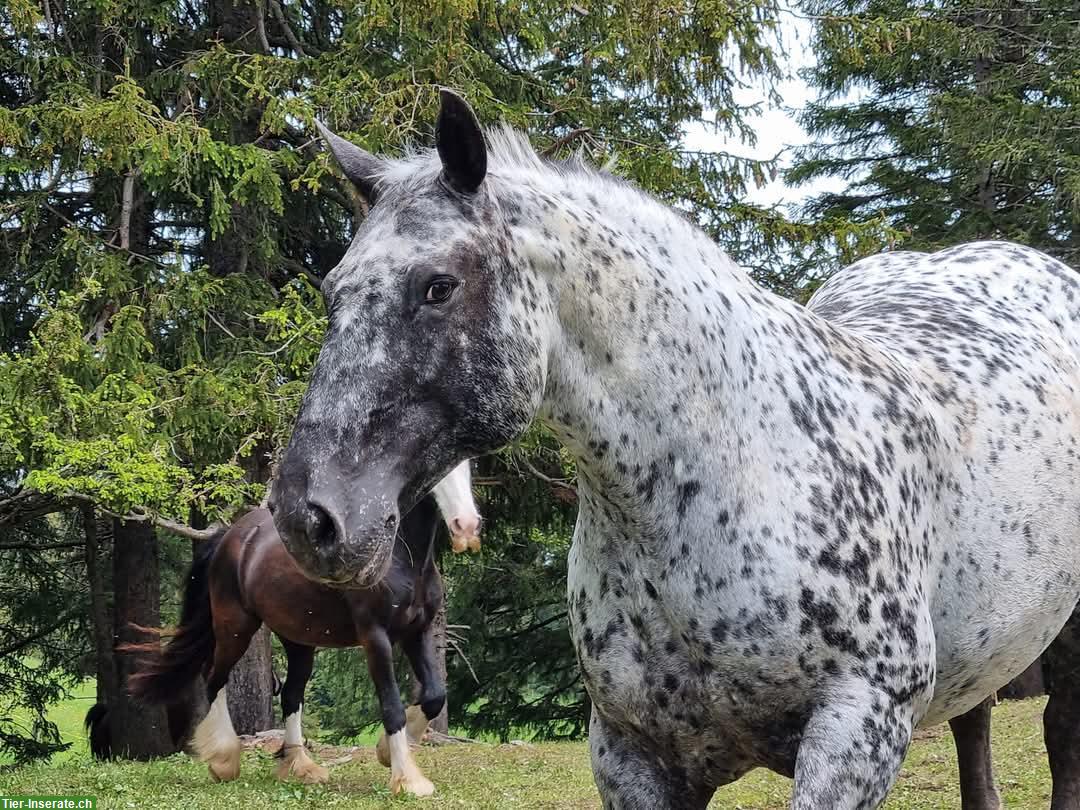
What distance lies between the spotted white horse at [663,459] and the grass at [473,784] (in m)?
3.89

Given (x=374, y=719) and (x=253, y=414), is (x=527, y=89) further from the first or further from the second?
(x=374, y=719)

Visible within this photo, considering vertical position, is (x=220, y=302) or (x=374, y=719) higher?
(x=220, y=302)

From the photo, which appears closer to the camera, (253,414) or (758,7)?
(253,414)

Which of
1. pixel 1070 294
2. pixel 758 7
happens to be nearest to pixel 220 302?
pixel 758 7

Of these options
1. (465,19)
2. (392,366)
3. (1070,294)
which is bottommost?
(392,366)

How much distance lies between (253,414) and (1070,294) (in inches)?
265

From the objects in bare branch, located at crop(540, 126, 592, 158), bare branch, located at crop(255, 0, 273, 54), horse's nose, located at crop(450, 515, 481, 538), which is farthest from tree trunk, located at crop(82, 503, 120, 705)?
horse's nose, located at crop(450, 515, 481, 538)

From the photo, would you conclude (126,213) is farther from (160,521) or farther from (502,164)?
(502,164)

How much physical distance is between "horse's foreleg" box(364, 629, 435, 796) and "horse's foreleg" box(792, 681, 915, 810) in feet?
17.5

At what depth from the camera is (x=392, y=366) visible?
A: 218 cm

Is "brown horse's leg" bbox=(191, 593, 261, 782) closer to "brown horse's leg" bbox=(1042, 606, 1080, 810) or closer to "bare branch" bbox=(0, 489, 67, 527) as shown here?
"bare branch" bbox=(0, 489, 67, 527)

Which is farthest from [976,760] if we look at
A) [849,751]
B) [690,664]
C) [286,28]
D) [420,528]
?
[286,28]

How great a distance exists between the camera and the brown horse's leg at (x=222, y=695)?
8.19 metres

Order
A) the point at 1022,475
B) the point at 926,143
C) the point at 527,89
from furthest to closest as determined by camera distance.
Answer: the point at 926,143 → the point at 527,89 → the point at 1022,475
